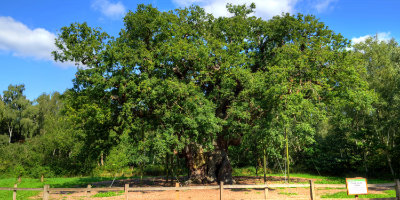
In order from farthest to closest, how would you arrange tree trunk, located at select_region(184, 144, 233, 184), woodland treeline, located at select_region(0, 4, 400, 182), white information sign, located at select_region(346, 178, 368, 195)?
1. tree trunk, located at select_region(184, 144, 233, 184)
2. woodland treeline, located at select_region(0, 4, 400, 182)
3. white information sign, located at select_region(346, 178, 368, 195)

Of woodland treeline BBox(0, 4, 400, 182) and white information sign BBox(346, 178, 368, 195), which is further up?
woodland treeline BBox(0, 4, 400, 182)

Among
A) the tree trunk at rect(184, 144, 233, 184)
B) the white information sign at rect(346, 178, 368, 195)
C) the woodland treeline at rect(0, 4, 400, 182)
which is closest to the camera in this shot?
the white information sign at rect(346, 178, 368, 195)

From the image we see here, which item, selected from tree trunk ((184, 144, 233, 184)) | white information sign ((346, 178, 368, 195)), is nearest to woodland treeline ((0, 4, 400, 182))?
tree trunk ((184, 144, 233, 184))

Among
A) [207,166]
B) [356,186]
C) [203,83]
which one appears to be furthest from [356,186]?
[207,166]

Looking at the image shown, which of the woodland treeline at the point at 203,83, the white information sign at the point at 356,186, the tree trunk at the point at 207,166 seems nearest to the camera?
the white information sign at the point at 356,186

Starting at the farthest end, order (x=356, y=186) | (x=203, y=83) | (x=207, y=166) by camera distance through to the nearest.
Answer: (x=207, y=166) → (x=203, y=83) → (x=356, y=186)

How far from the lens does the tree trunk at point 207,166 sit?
2148 cm

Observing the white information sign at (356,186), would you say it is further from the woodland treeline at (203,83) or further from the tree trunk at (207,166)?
the tree trunk at (207,166)

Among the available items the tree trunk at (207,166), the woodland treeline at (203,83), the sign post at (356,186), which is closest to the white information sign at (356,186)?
the sign post at (356,186)

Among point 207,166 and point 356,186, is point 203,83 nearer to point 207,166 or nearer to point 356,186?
point 207,166

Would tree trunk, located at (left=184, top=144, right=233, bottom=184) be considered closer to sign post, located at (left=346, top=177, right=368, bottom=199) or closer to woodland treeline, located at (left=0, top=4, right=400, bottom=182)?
woodland treeline, located at (left=0, top=4, right=400, bottom=182)

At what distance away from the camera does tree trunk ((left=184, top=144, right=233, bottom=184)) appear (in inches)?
846

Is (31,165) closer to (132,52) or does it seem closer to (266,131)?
(132,52)

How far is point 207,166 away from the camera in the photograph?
2212 cm
